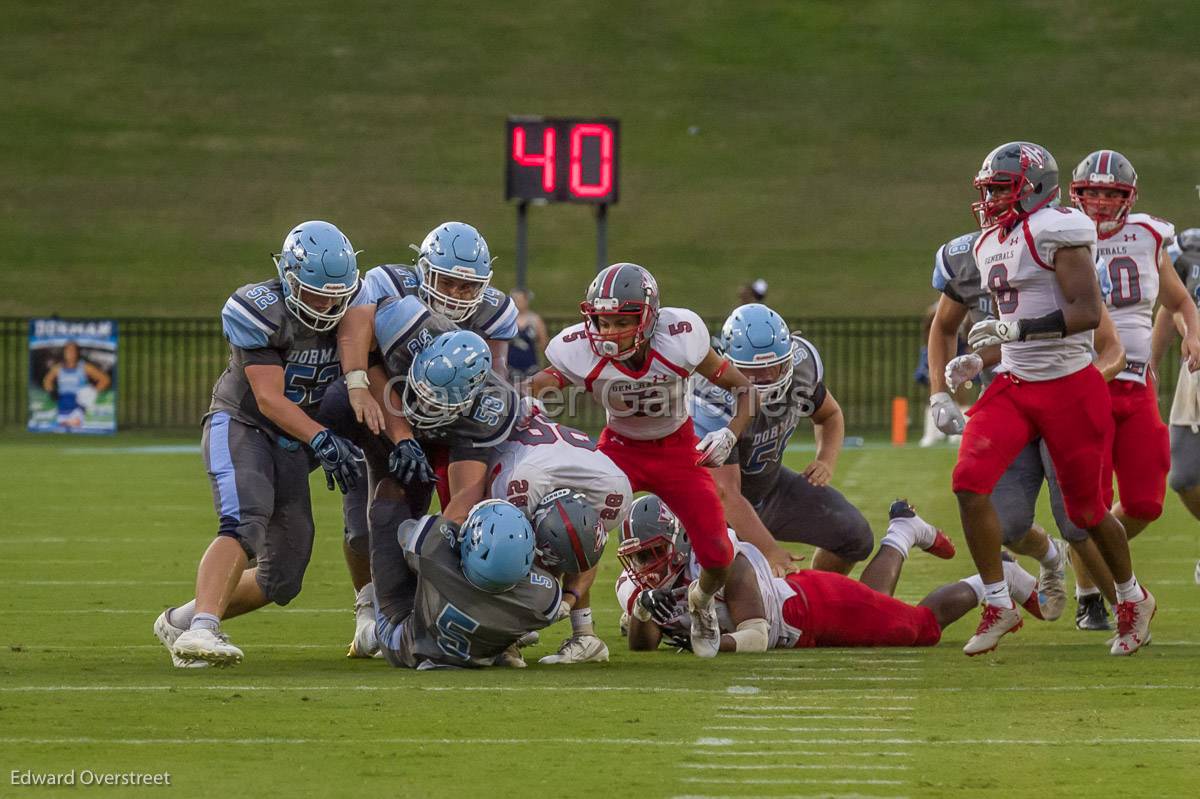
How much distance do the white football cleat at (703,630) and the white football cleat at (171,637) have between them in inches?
65.6

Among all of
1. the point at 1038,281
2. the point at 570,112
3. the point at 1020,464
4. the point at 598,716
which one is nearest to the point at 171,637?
the point at 598,716

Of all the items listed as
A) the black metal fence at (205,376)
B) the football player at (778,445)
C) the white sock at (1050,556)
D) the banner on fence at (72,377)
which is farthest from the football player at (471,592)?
the black metal fence at (205,376)

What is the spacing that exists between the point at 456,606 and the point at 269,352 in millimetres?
1117

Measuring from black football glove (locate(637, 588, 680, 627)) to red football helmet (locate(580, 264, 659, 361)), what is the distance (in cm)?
85

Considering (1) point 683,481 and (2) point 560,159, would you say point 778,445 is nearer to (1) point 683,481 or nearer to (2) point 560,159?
(1) point 683,481

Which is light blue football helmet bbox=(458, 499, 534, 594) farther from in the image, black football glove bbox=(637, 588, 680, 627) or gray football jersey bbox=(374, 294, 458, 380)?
black football glove bbox=(637, 588, 680, 627)

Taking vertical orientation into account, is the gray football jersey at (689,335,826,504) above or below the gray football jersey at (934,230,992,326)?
below

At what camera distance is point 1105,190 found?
24.7 ft

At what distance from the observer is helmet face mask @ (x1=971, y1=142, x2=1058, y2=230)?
6785mm

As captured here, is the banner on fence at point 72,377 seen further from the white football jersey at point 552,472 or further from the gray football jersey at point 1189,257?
the white football jersey at point 552,472

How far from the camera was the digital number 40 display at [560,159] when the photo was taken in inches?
674

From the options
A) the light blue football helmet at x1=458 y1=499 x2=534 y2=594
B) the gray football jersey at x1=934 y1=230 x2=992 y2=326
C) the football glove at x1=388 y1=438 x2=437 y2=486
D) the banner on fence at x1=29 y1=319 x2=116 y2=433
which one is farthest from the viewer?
the banner on fence at x1=29 y1=319 x2=116 y2=433

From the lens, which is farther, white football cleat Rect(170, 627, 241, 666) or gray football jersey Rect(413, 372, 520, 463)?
gray football jersey Rect(413, 372, 520, 463)

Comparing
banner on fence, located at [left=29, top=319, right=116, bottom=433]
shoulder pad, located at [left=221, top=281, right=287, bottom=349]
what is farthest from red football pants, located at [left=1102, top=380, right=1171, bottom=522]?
banner on fence, located at [left=29, top=319, right=116, bottom=433]
